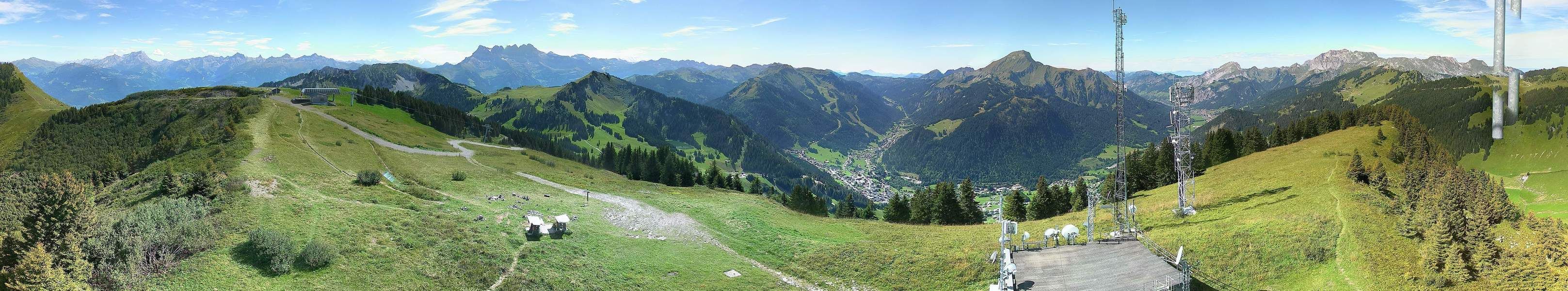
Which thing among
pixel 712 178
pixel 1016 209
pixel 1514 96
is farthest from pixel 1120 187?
pixel 712 178

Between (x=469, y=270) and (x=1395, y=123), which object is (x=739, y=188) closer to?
(x=469, y=270)

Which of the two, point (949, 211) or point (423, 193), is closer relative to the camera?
point (423, 193)

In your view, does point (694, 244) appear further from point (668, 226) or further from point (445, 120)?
point (445, 120)

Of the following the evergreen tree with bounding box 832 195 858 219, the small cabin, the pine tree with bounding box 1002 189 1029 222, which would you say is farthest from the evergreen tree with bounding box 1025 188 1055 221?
the small cabin

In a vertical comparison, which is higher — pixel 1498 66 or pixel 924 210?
pixel 1498 66

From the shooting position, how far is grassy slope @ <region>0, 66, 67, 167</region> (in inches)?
3413

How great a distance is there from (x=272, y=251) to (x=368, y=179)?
2111cm

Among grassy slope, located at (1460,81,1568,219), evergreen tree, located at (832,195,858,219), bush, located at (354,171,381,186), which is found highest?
bush, located at (354,171,381,186)

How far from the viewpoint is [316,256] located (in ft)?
107

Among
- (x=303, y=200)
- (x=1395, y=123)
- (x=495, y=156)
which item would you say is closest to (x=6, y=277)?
(x=303, y=200)

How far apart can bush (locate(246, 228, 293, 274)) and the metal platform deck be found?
3899 centimetres

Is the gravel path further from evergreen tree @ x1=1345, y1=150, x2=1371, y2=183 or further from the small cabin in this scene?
evergreen tree @ x1=1345, y1=150, x2=1371, y2=183

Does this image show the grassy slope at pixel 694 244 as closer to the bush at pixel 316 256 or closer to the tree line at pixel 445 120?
the bush at pixel 316 256

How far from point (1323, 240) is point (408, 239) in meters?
57.5
